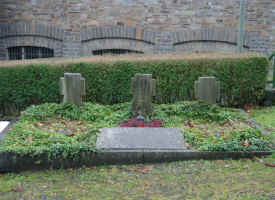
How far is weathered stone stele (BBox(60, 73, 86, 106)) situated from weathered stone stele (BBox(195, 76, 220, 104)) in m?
2.09

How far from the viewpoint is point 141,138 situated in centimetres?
488

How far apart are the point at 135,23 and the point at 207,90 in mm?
5104

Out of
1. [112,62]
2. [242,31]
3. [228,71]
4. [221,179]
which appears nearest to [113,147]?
[221,179]

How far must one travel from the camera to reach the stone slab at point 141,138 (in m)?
4.65

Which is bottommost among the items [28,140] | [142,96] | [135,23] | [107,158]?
[107,158]

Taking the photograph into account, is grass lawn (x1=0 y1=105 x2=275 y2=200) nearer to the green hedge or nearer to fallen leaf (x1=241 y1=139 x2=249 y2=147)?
fallen leaf (x1=241 y1=139 x2=249 y2=147)

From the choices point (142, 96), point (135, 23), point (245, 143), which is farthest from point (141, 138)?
point (135, 23)

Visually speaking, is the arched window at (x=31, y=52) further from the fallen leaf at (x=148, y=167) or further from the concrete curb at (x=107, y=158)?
the fallen leaf at (x=148, y=167)

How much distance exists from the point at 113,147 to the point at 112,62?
2787mm

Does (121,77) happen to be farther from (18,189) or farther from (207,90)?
(18,189)

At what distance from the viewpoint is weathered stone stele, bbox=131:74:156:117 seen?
5852 mm

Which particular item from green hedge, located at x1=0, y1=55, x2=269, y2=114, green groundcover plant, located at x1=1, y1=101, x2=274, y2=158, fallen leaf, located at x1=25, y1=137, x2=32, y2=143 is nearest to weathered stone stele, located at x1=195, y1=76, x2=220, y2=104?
green groundcover plant, located at x1=1, y1=101, x2=274, y2=158

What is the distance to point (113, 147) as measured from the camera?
460cm

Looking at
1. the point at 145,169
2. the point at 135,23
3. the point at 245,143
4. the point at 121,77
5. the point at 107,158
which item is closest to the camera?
the point at 145,169
